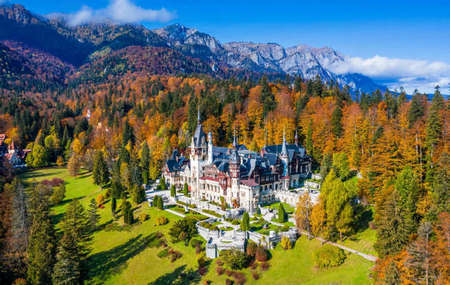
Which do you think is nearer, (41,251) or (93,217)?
(41,251)

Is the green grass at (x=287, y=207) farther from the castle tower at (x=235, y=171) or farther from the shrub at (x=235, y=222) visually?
the shrub at (x=235, y=222)

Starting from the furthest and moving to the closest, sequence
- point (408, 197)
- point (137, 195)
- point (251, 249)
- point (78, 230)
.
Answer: point (137, 195)
point (78, 230)
point (251, 249)
point (408, 197)

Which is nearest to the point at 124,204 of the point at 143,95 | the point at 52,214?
the point at 52,214

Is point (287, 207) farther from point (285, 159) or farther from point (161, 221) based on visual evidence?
point (161, 221)

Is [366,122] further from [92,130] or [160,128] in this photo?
[92,130]

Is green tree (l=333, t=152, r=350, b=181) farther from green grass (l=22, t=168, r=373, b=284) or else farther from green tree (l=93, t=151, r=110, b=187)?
green tree (l=93, t=151, r=110, b=187)

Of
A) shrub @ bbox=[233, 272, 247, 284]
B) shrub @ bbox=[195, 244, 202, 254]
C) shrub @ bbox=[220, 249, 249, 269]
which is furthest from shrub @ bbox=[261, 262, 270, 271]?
shrub @ bbox=[195, 244, 202, 254]

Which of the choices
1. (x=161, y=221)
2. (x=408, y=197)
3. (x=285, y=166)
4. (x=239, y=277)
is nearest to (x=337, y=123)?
(x=285, y=166)
